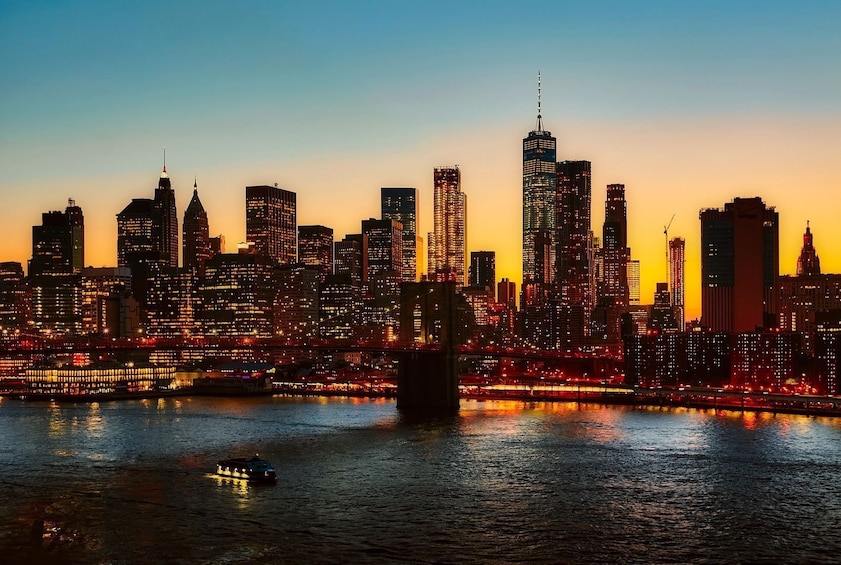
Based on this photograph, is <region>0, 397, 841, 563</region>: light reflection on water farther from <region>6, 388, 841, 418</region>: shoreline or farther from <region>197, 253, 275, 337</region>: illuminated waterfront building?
<region>197, 253, 275, 337</region>: illuminated waterfront building

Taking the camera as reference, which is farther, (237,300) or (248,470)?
(237,300)

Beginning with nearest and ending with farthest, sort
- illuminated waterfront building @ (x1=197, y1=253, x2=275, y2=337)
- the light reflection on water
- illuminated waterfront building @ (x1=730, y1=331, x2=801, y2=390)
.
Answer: the light reflection on water, illuminated waterfront building @ (x1=730, y1=331, x2=801, y2=390), illuminated waterfront building @ (x1=197, y1=253, x2=275, y2=337)

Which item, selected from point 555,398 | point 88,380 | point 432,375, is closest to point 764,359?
point 555,398

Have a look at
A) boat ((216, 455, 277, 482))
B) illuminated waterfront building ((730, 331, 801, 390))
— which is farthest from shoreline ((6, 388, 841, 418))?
boat ((216, 455, 277, 482))

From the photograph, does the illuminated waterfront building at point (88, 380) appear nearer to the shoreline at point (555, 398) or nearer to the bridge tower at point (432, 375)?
the shoreline at point (555, 398)

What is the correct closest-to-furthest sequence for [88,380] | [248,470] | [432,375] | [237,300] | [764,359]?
[248,470]
[432,375]
[88,380]
[764,359]
[237,300]

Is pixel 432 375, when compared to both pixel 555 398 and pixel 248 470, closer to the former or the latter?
pixel 555 398
